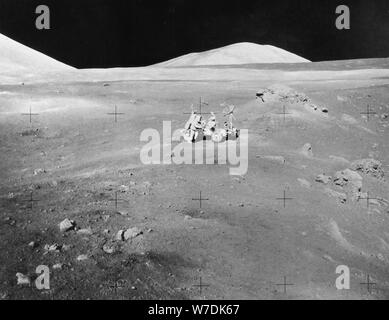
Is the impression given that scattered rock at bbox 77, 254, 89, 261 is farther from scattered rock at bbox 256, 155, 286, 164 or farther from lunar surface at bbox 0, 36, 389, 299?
scattered rock at bbox 256, 155, 286, 164

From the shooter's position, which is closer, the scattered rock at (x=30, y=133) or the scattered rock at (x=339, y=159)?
the scattered rock at (x=339, y=159)

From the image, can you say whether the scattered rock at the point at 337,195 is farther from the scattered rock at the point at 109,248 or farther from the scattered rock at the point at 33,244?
the scattered rock at the point at 33,244

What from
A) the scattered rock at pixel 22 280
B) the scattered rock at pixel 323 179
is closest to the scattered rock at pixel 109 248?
the scattered rock at pixel 22 280

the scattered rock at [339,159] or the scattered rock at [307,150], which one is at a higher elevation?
the scattered rock at [307,150]

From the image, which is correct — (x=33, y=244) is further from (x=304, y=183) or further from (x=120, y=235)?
(x=304, y=183)

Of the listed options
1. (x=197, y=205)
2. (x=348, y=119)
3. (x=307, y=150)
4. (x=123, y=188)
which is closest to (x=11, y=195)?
(x=123, y=188)

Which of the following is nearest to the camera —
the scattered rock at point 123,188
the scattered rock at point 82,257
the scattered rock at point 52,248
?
the scattered rock at point 82,257

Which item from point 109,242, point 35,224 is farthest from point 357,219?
point 35,224
